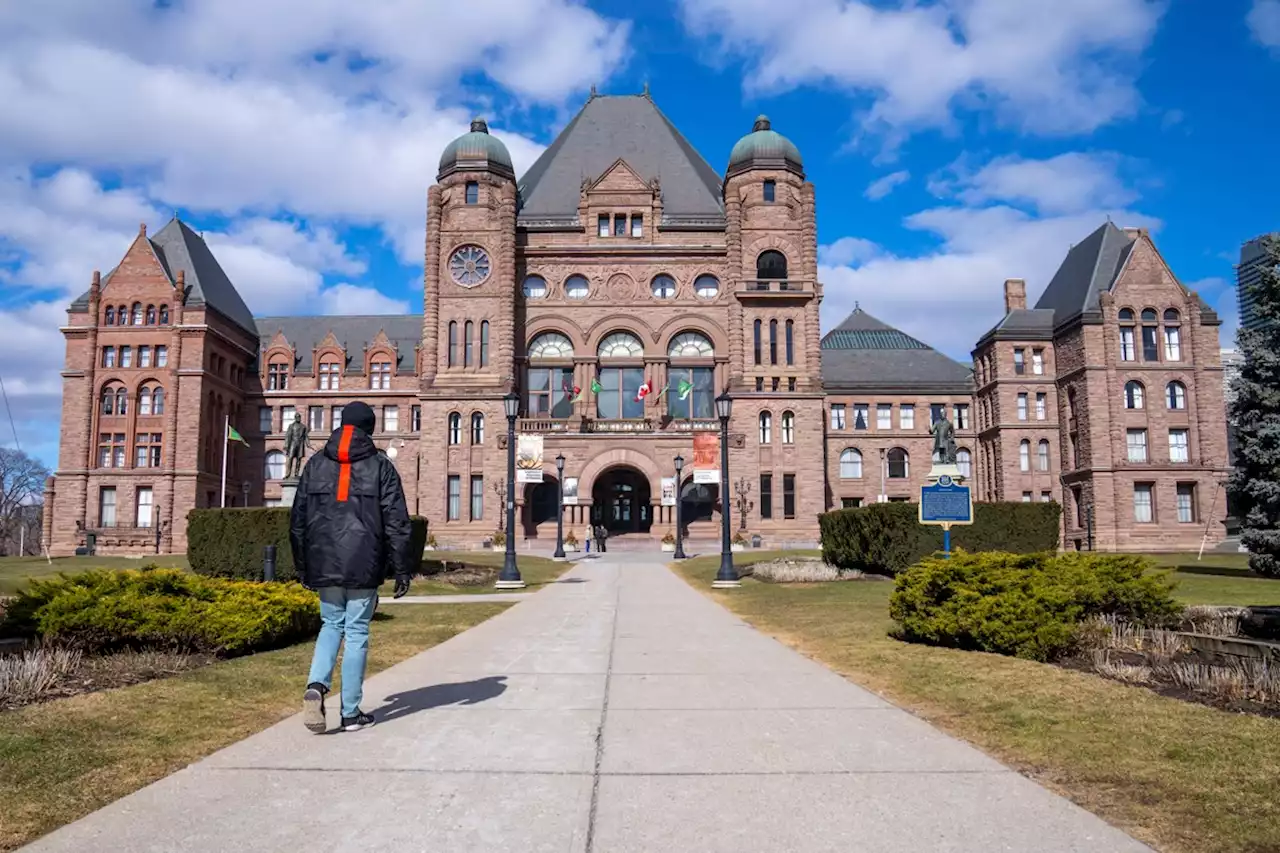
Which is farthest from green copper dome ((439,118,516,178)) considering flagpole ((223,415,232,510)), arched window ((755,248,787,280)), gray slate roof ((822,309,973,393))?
gray slate roof ((822,309,973,393))

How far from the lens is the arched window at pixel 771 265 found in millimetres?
56000

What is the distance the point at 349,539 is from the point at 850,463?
61.3 meters

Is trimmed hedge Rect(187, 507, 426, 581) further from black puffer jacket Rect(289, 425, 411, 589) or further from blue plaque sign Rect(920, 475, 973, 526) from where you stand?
black puffer jacket Rect(289, 425, 411, 589)

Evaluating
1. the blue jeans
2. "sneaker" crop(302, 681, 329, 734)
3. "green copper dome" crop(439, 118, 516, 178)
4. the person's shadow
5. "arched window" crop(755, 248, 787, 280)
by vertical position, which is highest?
"green copper dome" crop(439, 118, 516, 178)

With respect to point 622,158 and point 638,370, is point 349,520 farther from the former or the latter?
point 622,158

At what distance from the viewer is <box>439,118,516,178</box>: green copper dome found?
55188 millimetres

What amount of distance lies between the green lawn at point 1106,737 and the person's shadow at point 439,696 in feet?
11.3

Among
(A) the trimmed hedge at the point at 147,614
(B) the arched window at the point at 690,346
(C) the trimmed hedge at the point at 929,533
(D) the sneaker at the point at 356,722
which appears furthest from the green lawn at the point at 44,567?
(B) the arched window at the point at 690,346

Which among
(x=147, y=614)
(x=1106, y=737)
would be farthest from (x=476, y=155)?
(x=1106, y=737)

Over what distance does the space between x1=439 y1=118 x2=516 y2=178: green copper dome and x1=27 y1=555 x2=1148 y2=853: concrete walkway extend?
167 feet

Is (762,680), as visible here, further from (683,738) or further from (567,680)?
(683,738)

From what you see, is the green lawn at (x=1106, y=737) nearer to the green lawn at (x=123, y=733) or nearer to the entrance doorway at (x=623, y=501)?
the green lawn at (x=123, y=733)

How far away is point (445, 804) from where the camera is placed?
4.46 meters

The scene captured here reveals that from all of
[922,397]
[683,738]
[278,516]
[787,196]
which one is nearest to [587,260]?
[787,196]
